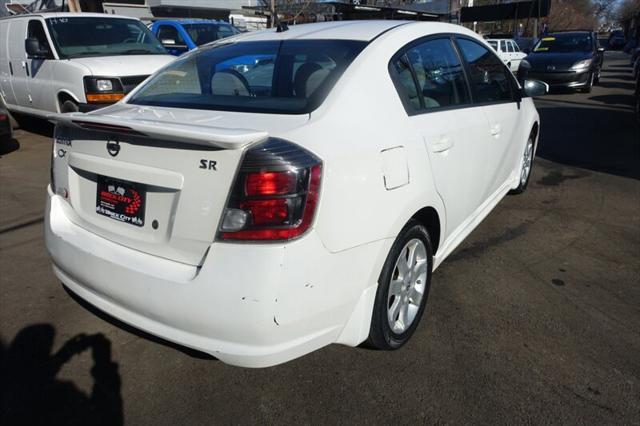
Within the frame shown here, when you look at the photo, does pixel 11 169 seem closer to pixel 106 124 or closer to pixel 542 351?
pixel 106 124

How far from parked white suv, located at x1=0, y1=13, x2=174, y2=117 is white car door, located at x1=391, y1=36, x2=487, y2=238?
5136mm

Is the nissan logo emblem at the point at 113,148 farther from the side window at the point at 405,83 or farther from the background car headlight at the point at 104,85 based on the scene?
the background car headlight at the point at 104,85

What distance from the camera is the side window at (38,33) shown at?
772 cm

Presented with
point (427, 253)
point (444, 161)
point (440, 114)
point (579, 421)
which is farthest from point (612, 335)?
point (440, 114)

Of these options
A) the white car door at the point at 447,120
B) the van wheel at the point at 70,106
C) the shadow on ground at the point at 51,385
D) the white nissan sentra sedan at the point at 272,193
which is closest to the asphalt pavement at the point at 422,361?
the shadow on ground at the point at 51,385

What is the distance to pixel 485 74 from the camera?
3.81 m

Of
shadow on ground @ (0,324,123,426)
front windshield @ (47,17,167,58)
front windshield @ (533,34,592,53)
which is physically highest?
front windshield @ (533,34,592,53)

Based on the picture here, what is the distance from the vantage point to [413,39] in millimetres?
2938

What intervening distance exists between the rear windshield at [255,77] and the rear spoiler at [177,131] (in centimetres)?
41

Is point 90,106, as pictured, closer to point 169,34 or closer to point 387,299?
point 169,34

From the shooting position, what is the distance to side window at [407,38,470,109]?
9.51ft

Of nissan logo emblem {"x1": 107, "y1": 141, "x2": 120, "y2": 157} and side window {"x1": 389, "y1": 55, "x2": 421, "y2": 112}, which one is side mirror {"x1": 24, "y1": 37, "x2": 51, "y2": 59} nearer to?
nissan logo emblem {"x1": 107, "y1": 141, "x2": 120, "y2": 157}

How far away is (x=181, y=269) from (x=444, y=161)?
1.59 metres

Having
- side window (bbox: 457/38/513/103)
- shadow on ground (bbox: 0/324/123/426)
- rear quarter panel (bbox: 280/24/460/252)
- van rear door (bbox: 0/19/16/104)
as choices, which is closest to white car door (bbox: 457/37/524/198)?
side window (bbox: 457/38/513/103)
